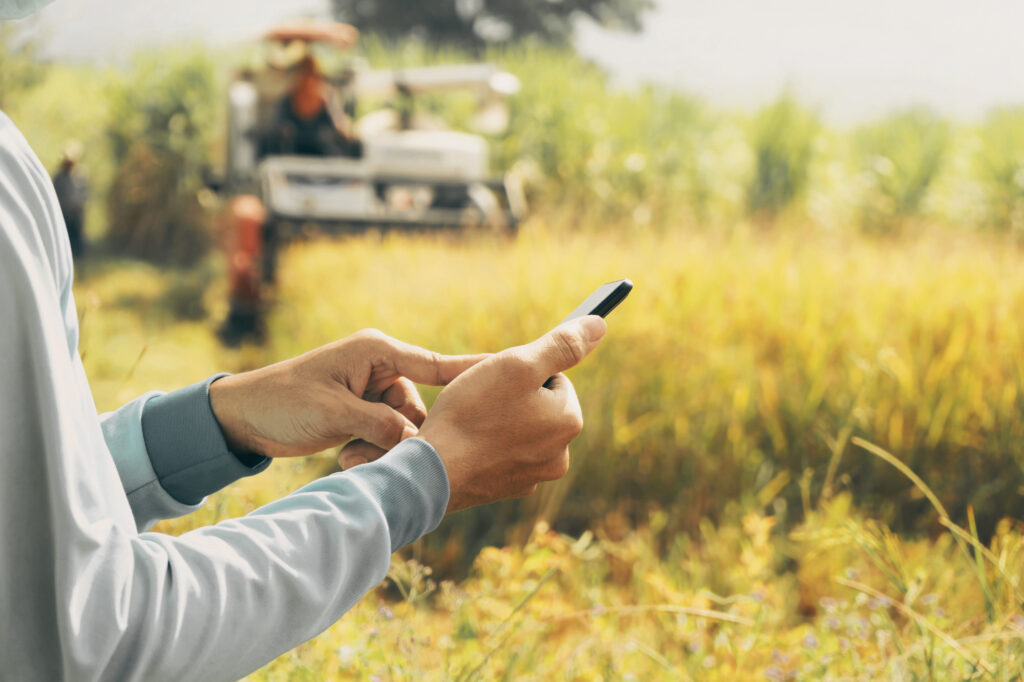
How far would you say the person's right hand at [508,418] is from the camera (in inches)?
42.7

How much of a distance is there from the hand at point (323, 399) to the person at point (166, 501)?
0.11ft

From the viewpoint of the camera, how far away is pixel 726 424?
3.44 m

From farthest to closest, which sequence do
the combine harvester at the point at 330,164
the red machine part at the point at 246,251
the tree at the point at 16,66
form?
the combine harvester at the point at 330,164 < the red machine part at the point at 246,251 < the tree at the point at 16,66

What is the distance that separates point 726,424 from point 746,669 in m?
1.34

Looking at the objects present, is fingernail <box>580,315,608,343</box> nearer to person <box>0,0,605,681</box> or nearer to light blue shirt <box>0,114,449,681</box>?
person <box>0,0,605,681</box>

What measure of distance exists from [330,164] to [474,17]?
1495cm

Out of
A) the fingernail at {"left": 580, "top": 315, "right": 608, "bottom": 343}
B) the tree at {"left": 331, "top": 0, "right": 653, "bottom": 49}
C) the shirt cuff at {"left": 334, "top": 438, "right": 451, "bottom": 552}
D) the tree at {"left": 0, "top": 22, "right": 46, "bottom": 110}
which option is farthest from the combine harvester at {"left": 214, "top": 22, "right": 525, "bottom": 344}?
the tree at {"left": 331, "top": 0, "right": 653, "bottom": 49}

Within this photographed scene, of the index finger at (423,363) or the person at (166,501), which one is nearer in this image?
the person at (166,501)

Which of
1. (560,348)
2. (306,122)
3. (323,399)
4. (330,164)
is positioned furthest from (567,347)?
(306,122)

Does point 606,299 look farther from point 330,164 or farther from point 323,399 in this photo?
point 330,164

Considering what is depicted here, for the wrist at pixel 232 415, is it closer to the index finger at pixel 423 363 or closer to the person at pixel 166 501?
the person at pixel 166 501

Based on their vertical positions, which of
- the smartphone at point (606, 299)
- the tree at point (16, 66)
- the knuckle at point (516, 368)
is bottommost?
the tree at point (16, 66)

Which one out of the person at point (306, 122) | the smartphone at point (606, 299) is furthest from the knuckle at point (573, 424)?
the person at point (306, 122)

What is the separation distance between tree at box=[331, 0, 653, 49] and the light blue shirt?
20.2 meters
